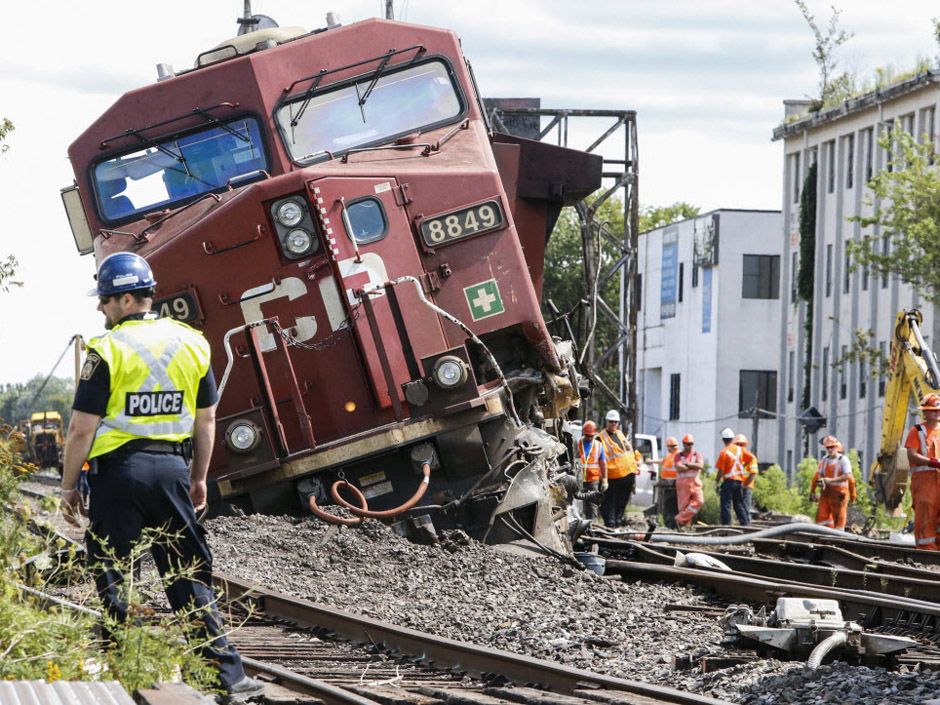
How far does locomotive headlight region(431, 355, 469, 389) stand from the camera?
1130 cm

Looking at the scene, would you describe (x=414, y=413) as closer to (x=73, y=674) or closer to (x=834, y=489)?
(x=73, y=674)

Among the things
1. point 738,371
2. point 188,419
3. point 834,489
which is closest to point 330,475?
point 188,419

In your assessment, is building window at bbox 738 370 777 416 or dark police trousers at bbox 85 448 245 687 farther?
building window at bbox 738 370 777 416

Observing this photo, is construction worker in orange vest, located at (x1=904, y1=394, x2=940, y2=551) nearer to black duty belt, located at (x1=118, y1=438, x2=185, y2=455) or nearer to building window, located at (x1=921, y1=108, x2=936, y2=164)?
black duty belt, located at (x1=118, y1=438, x2=185, y2=455)

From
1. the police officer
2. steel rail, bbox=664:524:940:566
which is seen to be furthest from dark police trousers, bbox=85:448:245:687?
steel rail, bbox=664:524:940:566

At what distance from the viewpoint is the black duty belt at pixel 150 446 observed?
605cm

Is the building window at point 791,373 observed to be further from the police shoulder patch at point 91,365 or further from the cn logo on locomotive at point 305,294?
the police shoulder patch at point 91,365

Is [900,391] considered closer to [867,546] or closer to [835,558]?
[867,546]

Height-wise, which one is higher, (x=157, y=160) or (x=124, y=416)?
(x=157, y=160)

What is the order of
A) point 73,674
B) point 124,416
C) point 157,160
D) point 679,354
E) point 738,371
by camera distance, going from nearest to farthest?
1. point 73,674
2. point 124,416
3. point 157,160
4. point 738,371
5. point 679,354

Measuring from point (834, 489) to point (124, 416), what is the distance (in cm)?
1697

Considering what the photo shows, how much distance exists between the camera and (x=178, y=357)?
6.14 metres

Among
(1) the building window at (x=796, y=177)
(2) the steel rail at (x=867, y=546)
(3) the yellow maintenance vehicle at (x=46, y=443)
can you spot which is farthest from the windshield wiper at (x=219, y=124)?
(1) the building window at (x=796, y=177)

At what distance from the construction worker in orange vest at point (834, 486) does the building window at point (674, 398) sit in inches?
1650
